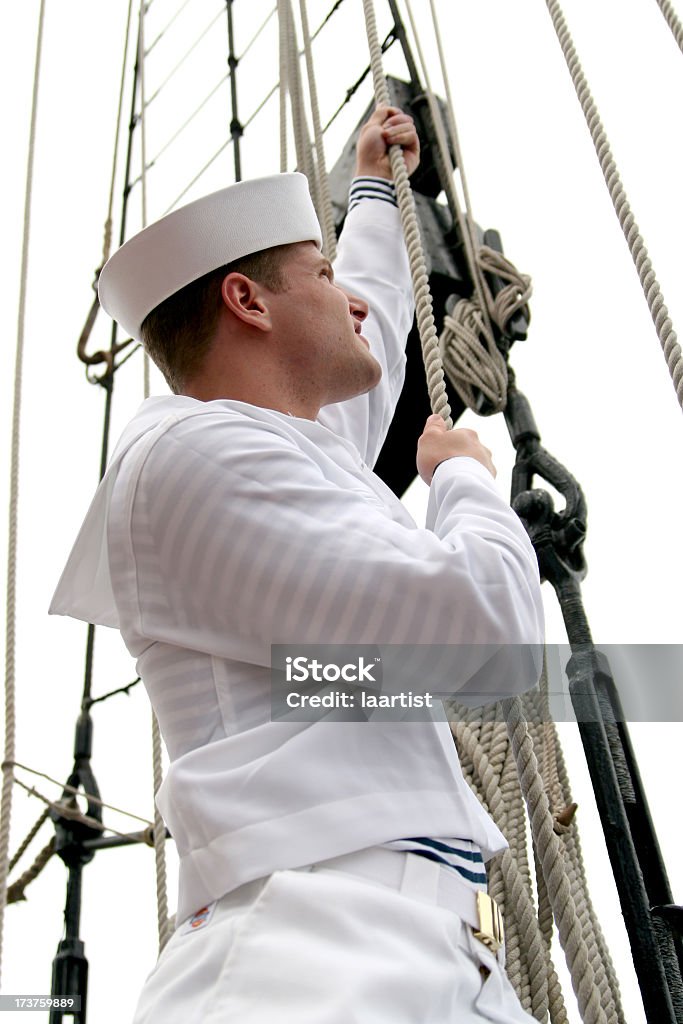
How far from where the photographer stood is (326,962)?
23.9 inches

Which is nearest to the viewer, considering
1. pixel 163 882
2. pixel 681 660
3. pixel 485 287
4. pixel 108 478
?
pixel 108 478

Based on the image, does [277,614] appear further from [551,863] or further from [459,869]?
[551,863]

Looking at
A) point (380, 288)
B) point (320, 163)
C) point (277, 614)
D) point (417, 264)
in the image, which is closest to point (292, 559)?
point (277, 614)

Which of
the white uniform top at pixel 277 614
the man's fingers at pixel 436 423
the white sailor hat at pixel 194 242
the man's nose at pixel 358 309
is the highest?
the white sailor hat at pixel 194 242

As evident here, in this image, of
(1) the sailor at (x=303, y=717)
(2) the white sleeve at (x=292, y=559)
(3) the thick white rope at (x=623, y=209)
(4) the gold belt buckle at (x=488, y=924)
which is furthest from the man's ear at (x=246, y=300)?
(4) the gold belt buckle at (x=488, y=924)

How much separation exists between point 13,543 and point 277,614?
3.18 ft

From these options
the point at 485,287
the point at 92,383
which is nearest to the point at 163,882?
the point at 485,287

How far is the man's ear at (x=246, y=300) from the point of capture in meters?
1.03

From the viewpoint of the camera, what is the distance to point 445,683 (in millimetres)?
732

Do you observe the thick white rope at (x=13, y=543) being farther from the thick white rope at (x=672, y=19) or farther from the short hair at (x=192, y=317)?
the thick white rope at (x=672, y=19)

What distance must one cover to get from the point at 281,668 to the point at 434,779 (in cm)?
14

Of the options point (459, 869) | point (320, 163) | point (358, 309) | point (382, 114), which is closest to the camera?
point (459, 869)

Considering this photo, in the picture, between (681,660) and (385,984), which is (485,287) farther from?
(385,984)

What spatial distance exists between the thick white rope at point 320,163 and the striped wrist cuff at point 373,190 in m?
0.05
